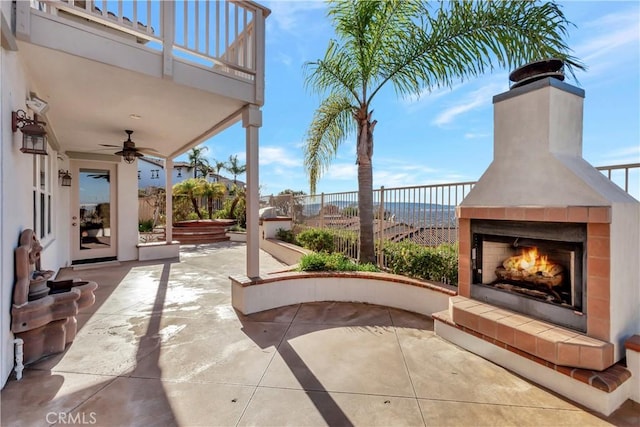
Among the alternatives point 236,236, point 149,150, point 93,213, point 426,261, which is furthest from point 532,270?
point 236,236

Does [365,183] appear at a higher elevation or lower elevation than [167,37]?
lower

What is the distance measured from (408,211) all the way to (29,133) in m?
4.70

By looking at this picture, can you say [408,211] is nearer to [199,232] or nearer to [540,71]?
[540,71]

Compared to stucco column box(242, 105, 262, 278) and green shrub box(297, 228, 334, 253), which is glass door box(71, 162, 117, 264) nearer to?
green shrub box(297, 228, 334, 253)

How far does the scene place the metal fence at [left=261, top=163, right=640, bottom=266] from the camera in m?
2.84

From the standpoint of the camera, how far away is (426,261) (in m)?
4.44

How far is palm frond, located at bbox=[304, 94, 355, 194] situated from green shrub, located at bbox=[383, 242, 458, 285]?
2563 mm

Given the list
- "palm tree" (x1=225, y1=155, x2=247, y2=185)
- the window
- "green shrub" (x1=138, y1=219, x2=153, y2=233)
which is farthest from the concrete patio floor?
"palm tree" (x1=225, y1=155, x2=247, y2=185)

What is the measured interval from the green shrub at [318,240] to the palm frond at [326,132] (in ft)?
3.75

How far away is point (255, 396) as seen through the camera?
2330 millimetres

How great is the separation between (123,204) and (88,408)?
7.20 metres

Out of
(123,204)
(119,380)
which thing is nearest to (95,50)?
(119,380)

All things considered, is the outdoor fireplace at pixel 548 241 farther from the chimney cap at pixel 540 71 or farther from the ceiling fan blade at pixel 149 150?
the ceiling fan blade at pixel 149 150

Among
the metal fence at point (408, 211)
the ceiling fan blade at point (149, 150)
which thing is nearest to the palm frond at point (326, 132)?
the metal fence at point (408, 211)
